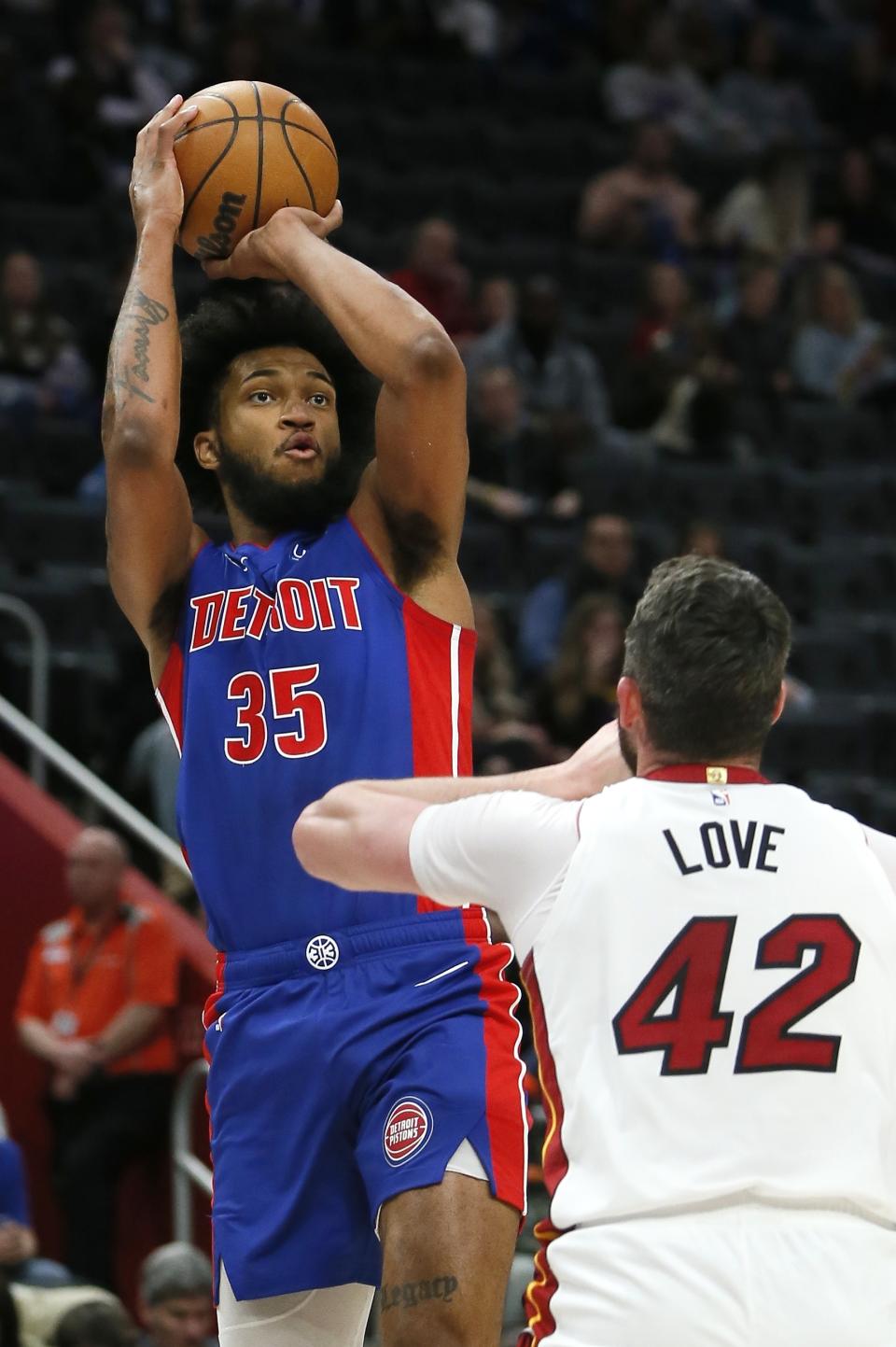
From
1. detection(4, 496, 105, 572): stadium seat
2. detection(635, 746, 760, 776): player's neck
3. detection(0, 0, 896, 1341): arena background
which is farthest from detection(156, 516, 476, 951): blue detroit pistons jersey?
detection(4, 496, 105, 572): stadium seat

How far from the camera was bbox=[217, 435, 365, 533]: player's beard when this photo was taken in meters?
5.01

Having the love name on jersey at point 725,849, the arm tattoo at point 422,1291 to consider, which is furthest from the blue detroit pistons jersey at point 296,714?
the love name on jersey at point 725,849

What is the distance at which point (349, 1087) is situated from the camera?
178 inches

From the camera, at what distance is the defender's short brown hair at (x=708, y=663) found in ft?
11.1

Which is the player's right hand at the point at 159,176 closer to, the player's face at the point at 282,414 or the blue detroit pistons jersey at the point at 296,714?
the player's face at the point at 282,414

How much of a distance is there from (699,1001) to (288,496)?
2082 millimetres

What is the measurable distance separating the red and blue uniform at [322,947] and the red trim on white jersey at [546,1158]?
882 millimetres

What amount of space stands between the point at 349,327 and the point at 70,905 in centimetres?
530

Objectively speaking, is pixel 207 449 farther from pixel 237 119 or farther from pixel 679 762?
pixel 679 762

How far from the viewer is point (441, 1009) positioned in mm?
4551

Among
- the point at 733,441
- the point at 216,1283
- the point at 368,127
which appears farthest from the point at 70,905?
the point at 368,127

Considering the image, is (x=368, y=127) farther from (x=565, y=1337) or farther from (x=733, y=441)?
(x=565, y=1337)

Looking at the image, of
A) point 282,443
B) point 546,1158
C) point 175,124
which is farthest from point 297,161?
point 546,1158

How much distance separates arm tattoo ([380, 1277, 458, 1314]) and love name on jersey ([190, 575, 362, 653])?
53.3 inches
